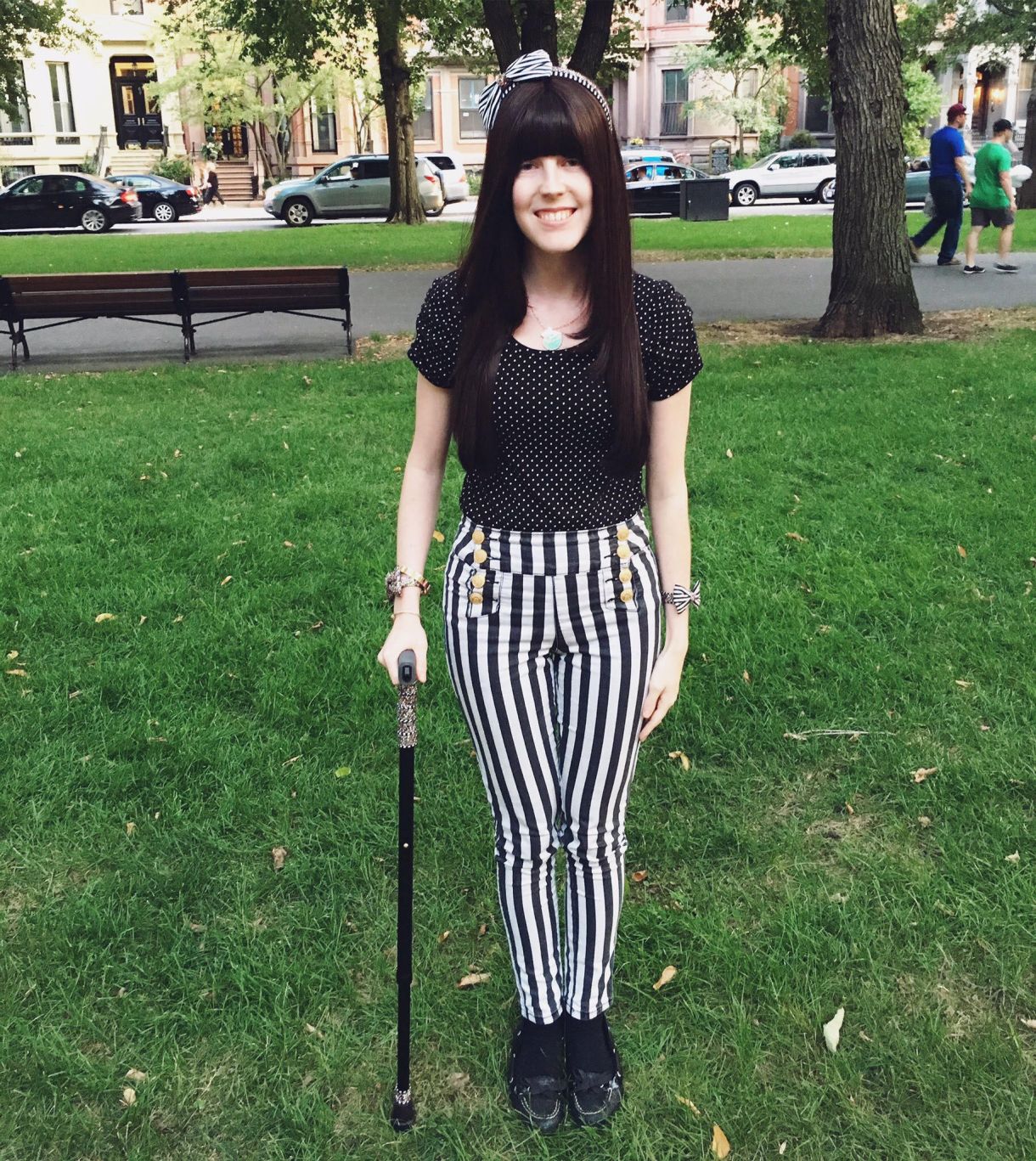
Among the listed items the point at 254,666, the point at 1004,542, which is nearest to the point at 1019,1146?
the point at 254,666

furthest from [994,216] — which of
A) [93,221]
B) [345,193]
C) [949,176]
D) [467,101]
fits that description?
[467,101]

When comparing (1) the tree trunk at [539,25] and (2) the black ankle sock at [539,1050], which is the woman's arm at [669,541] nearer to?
(2) the black ankle sock at [539,1050]

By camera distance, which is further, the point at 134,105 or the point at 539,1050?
the point at 134,105

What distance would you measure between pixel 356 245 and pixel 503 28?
20.2 ft

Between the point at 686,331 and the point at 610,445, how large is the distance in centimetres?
27

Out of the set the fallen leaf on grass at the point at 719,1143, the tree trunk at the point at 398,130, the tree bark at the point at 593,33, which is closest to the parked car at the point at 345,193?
the tree trunk at the point at 398,130

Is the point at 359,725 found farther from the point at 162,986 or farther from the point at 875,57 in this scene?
the point at 875,57

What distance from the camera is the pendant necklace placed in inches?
81.0

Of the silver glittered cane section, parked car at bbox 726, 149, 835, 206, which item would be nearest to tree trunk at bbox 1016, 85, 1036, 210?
parked car at bbox 726, 149, 835, 206

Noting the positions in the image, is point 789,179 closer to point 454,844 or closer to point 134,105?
point 134,105

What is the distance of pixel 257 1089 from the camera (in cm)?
255

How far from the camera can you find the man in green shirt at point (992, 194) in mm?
14047

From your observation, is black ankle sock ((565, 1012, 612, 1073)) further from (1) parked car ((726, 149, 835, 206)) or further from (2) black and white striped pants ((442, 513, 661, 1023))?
(1) parked car ((726, 149, 835, 206))

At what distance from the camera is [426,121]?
49.9m
